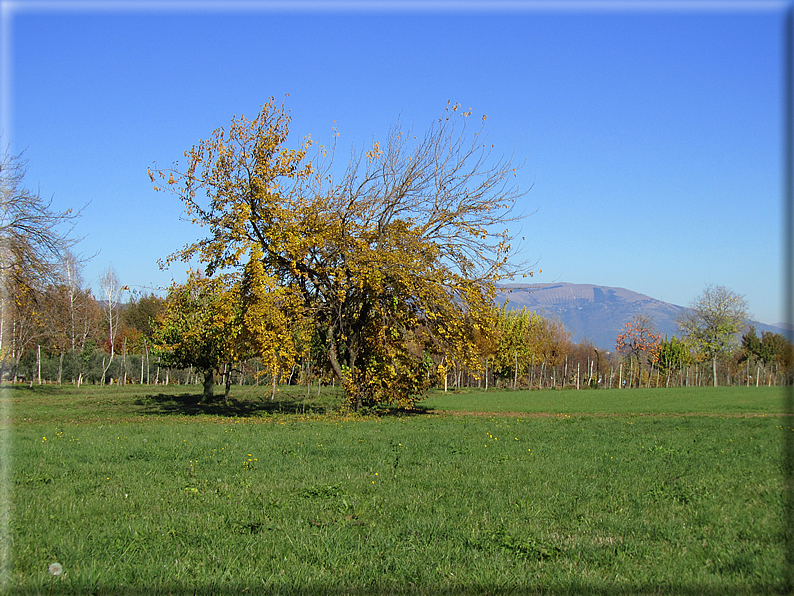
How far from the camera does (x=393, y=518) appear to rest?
6.69 meters

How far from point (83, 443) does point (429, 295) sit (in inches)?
484

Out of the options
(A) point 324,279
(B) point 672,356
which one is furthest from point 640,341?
(A) point 324,279

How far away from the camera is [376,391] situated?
22.8m

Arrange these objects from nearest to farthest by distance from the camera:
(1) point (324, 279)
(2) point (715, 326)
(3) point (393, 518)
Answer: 1. (3) point (393, 518)
2. (1) point (324, 279)
3. (2) point (715, 326)

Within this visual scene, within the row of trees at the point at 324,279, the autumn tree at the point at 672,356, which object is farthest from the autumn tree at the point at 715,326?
the row of trees at the point at 324,279

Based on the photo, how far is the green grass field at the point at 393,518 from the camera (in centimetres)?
A: 489

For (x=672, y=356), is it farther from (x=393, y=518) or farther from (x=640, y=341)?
(x=393, y=518)

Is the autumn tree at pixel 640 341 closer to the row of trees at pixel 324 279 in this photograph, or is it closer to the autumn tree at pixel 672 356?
the autumn tree at pixel 672 356

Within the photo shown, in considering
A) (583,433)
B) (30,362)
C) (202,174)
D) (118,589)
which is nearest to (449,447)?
(583,433)

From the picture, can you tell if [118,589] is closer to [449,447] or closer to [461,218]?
[449,447]

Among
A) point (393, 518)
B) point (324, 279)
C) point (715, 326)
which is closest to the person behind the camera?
point (393, 518)

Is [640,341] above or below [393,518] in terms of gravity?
above

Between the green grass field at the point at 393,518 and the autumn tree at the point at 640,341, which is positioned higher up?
the autumn tree at the point at 640,341

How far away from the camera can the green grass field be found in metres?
4.89
